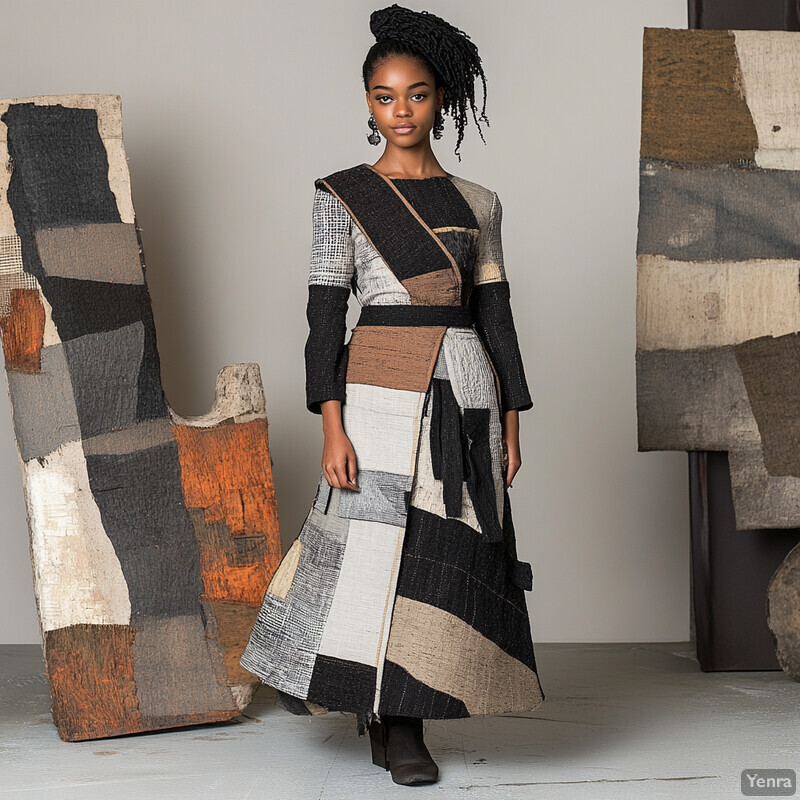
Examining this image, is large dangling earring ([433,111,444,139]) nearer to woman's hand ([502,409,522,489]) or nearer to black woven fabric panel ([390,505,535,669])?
woman's hand ([502,409,522,489])

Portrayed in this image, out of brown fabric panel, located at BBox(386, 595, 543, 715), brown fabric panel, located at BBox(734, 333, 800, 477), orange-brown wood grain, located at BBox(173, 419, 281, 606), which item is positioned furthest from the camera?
brown fabric panel, located at BBox(734, 333, 800, 477)

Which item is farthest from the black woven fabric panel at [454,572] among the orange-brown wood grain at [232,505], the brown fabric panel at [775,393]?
the brown fabric panel at [775,393]

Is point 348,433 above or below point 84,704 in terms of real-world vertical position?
above

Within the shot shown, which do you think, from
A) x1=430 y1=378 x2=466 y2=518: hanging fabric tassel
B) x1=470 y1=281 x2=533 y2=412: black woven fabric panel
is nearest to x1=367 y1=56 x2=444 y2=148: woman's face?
x1=470 y1=281 x2=533 y2=412: black woven fabric panel

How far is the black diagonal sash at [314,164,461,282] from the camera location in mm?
2037

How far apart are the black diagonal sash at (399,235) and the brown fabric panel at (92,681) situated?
1069 mm

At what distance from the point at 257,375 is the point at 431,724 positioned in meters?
0.91

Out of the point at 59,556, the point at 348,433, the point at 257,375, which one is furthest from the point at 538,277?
the point at 59,556

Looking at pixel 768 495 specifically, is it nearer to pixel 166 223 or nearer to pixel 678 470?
pixel 678 470

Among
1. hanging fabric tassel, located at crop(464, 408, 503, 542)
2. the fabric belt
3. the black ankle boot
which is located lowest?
the black ankle boot

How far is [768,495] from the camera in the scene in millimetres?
2686

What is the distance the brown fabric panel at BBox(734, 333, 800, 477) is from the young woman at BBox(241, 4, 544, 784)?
2.99ft

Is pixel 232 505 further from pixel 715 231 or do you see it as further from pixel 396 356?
pixel 715 231

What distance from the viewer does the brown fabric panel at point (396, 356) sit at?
6.62 ft
